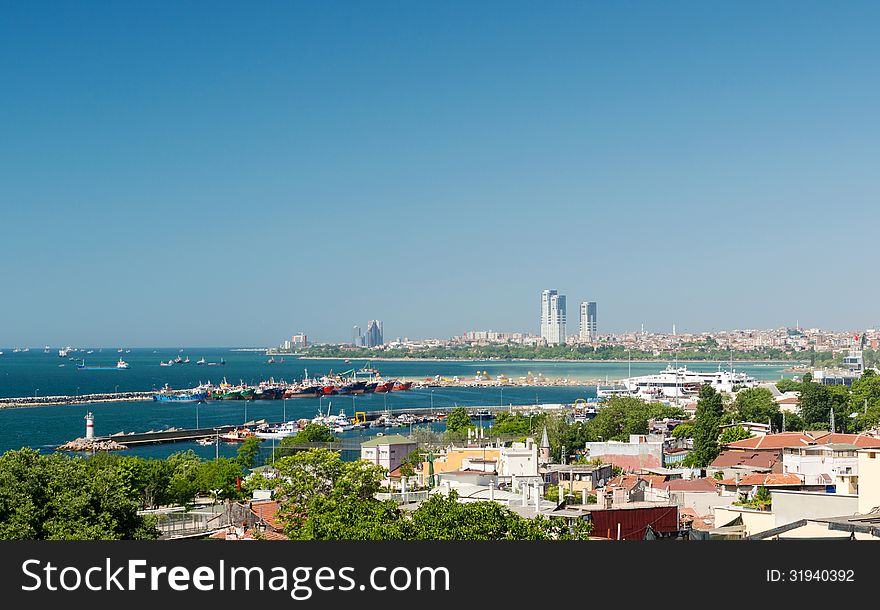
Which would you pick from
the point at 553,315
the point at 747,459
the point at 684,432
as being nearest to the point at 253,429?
the point at 684,432

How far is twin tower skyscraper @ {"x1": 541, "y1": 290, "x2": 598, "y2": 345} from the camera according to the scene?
148375mm

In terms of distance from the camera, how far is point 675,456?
20.5 m

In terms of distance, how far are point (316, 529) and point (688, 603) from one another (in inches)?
183

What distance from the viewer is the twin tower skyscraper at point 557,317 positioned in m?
148

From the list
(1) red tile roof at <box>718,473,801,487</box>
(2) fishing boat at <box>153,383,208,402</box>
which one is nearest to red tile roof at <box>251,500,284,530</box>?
(1) red tile roof at <box>718,473,801,487</box>

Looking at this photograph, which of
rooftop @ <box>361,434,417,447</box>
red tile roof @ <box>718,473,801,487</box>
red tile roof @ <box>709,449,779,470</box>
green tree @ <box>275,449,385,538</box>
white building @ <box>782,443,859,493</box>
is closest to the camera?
green tree @ <box>275,449,385,538</box>

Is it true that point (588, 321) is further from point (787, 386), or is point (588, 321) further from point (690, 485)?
point (690, 485)

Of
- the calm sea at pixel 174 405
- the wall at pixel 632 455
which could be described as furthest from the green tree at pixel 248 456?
the wall at pixel 632 455

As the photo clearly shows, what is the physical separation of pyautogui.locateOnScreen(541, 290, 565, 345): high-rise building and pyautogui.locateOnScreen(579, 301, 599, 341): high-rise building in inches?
112

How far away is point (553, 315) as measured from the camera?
489 ft

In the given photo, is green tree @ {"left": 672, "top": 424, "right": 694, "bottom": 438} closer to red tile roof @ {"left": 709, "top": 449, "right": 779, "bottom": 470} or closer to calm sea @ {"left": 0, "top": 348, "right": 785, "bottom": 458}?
red tile roof @ {"left": 709, "top": 449, "right": 779, "bottom": 470}

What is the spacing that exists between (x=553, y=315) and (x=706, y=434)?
128521mm

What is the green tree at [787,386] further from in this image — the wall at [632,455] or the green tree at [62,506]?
the green tree at [62,506]

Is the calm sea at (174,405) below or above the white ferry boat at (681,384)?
below
